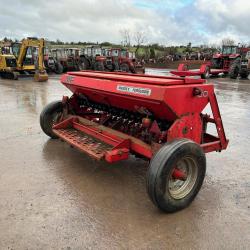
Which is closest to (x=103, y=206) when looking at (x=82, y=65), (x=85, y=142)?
(x=85, y=142)

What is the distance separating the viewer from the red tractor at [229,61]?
18.6m

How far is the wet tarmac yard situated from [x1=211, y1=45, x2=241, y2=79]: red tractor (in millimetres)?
15108

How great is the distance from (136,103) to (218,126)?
38.2 inches

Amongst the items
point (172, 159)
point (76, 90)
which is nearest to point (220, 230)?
point (172, 159)

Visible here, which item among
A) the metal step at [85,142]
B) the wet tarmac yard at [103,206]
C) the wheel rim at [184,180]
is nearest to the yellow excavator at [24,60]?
the metal step at [85,142]

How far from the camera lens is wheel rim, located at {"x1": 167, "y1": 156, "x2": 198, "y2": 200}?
297 centimetres

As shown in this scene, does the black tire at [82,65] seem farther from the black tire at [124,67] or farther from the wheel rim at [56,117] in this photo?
the wheel rim at [56,117]

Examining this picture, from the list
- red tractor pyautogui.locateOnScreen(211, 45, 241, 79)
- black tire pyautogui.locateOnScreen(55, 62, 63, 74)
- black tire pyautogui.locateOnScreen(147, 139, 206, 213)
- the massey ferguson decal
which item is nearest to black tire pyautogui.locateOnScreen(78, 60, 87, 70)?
black tire pyautogui.locateOnScreen(55, 62, 63, 74)

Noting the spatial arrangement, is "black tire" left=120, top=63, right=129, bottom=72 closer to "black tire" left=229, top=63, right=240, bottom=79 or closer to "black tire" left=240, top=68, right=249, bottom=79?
"black tire" left=229, top=63, right=240, bottom=79

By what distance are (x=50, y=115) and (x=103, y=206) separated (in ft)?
7.24

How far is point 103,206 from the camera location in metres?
2.95

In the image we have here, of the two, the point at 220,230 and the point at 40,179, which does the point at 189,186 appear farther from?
the point at 40,179

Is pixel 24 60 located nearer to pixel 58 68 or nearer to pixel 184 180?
pixel 58 68

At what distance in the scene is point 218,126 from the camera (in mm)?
3543
